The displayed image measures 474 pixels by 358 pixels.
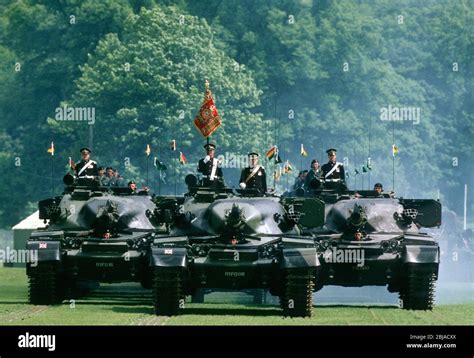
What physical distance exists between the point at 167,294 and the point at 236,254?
5.81 ft

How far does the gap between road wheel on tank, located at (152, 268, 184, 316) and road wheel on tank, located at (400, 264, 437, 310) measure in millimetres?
5894

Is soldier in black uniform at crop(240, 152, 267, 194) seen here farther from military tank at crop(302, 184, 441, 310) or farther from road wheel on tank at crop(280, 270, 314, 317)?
road wheel on tank at crop(280, 270, 314, 317)

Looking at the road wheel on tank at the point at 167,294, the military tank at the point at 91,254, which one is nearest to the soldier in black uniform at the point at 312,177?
the military tank at the point at 91,254

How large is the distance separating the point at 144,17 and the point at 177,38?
130 inches

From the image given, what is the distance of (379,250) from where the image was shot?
46.4 m

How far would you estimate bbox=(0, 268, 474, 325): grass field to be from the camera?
4078 cm

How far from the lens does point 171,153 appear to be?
103 m

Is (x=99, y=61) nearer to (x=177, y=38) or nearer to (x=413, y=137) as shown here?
(x=177, y=38)

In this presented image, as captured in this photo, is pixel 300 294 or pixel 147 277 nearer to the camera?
pixel 300 294

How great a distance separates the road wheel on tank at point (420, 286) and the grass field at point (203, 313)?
1.27 feet

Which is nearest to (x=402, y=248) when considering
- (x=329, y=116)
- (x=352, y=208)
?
(x=352, y=208)
